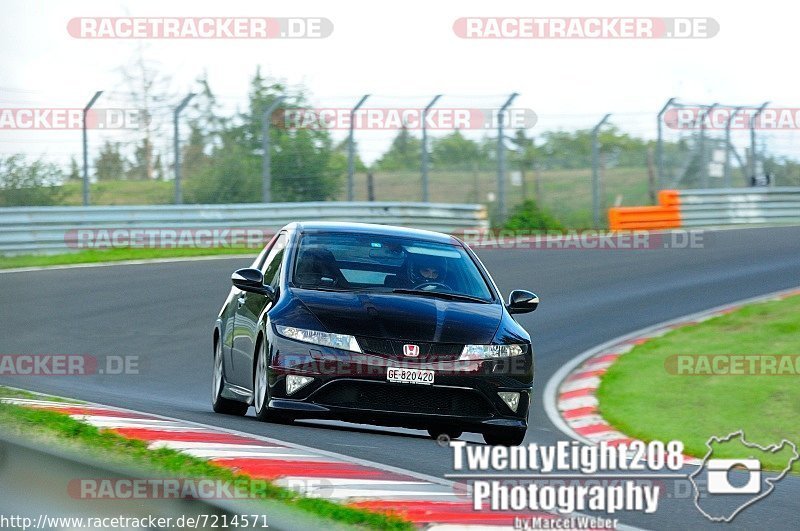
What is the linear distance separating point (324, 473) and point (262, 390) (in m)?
2.16

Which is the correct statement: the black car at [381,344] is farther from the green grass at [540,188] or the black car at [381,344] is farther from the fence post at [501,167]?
the green grass at [540,188]

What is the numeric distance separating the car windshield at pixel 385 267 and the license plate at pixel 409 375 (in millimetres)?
811

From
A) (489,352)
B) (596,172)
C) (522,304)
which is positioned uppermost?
(596,172)

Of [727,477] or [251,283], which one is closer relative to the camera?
[727,477]

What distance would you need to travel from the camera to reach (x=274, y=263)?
31.1 feet

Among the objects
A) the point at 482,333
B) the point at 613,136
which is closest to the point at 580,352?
the point at 482,333

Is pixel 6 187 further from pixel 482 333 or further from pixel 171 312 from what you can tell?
pixel 482 333

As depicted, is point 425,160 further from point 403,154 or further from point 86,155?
point 86,155

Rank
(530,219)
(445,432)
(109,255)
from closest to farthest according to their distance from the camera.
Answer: (445,432), (109,255), (530,219)

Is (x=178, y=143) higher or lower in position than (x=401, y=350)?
higher

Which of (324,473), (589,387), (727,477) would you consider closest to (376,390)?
(324,473)

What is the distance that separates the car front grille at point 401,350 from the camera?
8.02 m

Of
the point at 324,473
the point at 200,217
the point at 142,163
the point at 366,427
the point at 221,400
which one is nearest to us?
the point at 324,473

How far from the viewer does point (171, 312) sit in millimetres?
16328
